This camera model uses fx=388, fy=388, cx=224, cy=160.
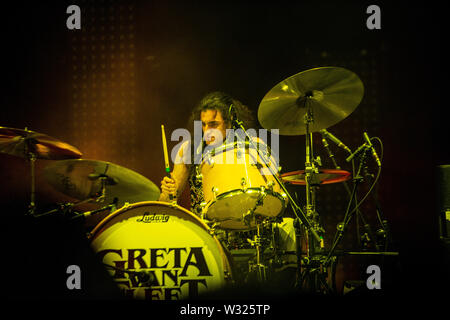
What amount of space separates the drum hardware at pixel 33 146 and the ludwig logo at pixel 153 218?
79 centimetres

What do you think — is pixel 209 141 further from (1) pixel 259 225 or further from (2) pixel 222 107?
(1) pixel 259 225

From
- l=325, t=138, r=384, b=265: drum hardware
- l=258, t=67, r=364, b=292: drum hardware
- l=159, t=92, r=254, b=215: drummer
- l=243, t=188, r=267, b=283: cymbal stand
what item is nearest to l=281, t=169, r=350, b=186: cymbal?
l=258, t=67, r=364, b=292: drum hardware

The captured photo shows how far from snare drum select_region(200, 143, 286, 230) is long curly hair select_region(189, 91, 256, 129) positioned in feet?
2.42

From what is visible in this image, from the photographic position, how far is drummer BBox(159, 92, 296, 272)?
293cm

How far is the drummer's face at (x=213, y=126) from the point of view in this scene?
3.06 metres

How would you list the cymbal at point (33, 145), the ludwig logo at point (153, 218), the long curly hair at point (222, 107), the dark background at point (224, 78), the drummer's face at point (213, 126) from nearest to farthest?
the ludwig logo at point (153, 218), the cymbal at point (33, 145), the drummer's face at point (213, 126), the long curly hair at point (222, 107), the dark background at point (224, 78)

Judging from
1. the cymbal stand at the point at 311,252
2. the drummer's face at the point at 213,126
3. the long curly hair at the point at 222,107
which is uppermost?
the long curly hair at the point at 222,107

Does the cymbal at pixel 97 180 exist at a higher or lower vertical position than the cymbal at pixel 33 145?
lower

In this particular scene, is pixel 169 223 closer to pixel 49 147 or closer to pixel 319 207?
pixel 49 147

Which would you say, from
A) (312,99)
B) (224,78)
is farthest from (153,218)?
(224,78)

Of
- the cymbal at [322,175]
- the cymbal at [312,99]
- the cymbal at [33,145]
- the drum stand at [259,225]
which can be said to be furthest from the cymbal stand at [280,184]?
the cymbal at [33,145]

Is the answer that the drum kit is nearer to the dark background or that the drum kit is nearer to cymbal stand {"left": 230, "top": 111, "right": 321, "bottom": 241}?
cymbal stand {"left": 230, "top": 111, "right": 321, "bottom": 241}

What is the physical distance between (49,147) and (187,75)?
158 centimetres

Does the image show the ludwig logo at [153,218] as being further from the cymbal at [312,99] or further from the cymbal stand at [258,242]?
the cymbal at [312,99]
